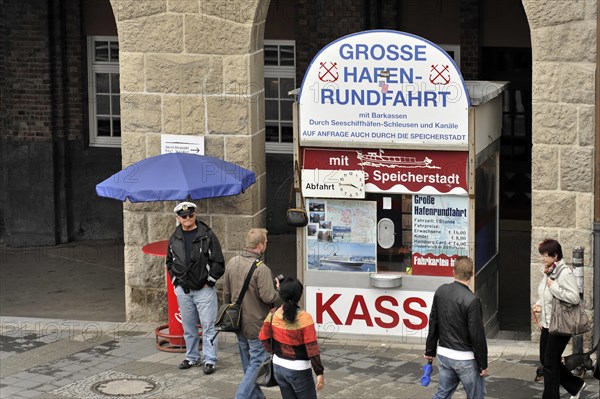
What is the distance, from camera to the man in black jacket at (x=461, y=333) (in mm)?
9898

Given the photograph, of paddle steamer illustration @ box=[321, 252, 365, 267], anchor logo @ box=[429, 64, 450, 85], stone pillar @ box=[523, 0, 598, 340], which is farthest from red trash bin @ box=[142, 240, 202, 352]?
stone pillar @ box=[523, 0, 598, 340]

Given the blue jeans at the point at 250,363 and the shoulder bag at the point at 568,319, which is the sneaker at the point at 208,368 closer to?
the blue jeans at the point at 250,363

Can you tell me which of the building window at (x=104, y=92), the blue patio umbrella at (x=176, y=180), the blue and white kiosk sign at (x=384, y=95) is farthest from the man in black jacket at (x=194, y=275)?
the building window at (x=104, y=92)

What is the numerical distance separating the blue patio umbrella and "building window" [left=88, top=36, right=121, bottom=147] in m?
6.22

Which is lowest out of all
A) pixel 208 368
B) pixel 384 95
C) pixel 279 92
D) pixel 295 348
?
pixel 208 368

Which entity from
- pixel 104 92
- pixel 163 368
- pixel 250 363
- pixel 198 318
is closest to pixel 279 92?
pixel 104 92

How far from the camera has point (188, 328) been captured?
12383 millimetres

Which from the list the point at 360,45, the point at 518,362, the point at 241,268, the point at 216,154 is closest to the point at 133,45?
the point at 216,154

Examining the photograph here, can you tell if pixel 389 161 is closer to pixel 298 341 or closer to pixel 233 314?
pixel 233 314

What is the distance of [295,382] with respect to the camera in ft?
32.1

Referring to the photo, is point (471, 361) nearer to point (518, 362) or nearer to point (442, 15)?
point (518, 362)

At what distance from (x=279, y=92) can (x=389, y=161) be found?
6.34 metres

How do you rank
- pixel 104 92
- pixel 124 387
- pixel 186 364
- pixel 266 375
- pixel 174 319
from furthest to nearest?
pixel 104 92 → pixel 174 319 → pixel 186 364 → pixel 124 387 → pixel 266 375

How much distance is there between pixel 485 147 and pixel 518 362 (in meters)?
2.17
